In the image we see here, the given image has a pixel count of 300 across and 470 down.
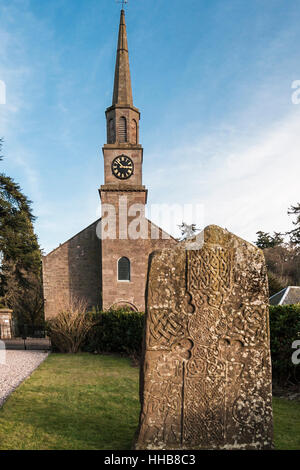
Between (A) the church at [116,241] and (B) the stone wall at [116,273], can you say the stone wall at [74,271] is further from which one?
(B) the stone wall at [116,273]

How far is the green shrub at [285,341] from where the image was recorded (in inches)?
312

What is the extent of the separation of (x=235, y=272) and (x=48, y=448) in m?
3.43

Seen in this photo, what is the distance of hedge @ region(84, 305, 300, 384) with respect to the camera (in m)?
8.02

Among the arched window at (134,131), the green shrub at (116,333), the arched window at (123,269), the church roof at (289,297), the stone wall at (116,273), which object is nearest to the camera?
the green shrub at (116,333)

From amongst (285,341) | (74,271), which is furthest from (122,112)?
(285,341)

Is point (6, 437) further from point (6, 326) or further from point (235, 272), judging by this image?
point (6, 326)

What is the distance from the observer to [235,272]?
13.9 feet

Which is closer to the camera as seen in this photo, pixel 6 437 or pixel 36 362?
pixel 6 437

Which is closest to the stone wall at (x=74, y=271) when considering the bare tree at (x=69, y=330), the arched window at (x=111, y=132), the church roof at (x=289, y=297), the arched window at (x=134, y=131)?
the arched window at (x=111, y=132)

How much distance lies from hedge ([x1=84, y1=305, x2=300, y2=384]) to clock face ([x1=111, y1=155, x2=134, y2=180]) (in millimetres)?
11568

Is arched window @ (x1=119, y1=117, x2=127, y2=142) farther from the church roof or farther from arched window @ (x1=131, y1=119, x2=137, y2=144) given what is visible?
the church roof

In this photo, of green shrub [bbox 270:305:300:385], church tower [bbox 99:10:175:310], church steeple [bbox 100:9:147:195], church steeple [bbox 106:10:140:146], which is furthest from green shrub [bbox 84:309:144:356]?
church steeple [bbox 106:10:140:146]

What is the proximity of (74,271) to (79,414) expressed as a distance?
1777 centimetres

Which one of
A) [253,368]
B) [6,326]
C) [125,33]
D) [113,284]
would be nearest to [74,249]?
[113,284]
